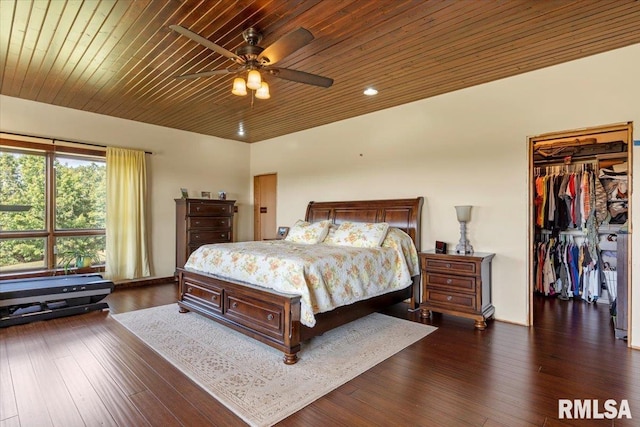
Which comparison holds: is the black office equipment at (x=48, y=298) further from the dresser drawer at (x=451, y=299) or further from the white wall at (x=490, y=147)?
the dresser drawer at (x=451, y=299)

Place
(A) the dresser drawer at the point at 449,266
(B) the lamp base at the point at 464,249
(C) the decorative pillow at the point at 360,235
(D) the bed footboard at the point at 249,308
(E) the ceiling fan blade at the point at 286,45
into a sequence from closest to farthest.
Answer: (E) the ceiling fan blade at the point at 286,45, (D) the bed footboard at the point at 249,308, (A) the dresser drawer at the point at 449,266, (B) the lamp base at the point at 464,249, (C) the decorative pillow at the point at 360,235

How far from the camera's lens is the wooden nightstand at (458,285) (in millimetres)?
3633

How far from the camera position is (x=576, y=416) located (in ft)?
6.71

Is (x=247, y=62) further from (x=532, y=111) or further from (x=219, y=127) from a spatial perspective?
(x=219, y=127)

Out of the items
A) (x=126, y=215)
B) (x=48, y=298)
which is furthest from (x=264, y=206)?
(x=48, y=298)

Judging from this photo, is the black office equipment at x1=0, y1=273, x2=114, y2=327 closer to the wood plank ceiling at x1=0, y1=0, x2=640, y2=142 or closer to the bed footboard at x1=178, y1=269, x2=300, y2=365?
the bed footboard at x1=178, y1=269, x2=300, y2=365

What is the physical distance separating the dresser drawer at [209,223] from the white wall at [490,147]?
2.44 meters

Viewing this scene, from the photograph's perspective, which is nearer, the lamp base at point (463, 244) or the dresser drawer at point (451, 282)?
the dresser drawer at point (451, 282)

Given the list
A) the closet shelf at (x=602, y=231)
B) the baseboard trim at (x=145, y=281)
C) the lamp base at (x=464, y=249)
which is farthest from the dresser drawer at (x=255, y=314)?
the closet shelf at (x=602, y=231)

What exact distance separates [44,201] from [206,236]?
8.01 feet

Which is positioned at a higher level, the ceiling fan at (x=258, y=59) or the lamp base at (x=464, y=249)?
the ceiling fan at (x=258, y=59)

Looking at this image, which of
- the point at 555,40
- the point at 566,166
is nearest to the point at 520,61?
the point at 555,40

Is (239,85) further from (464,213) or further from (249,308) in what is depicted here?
(464,213)

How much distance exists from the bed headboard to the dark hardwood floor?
4.96 ft
